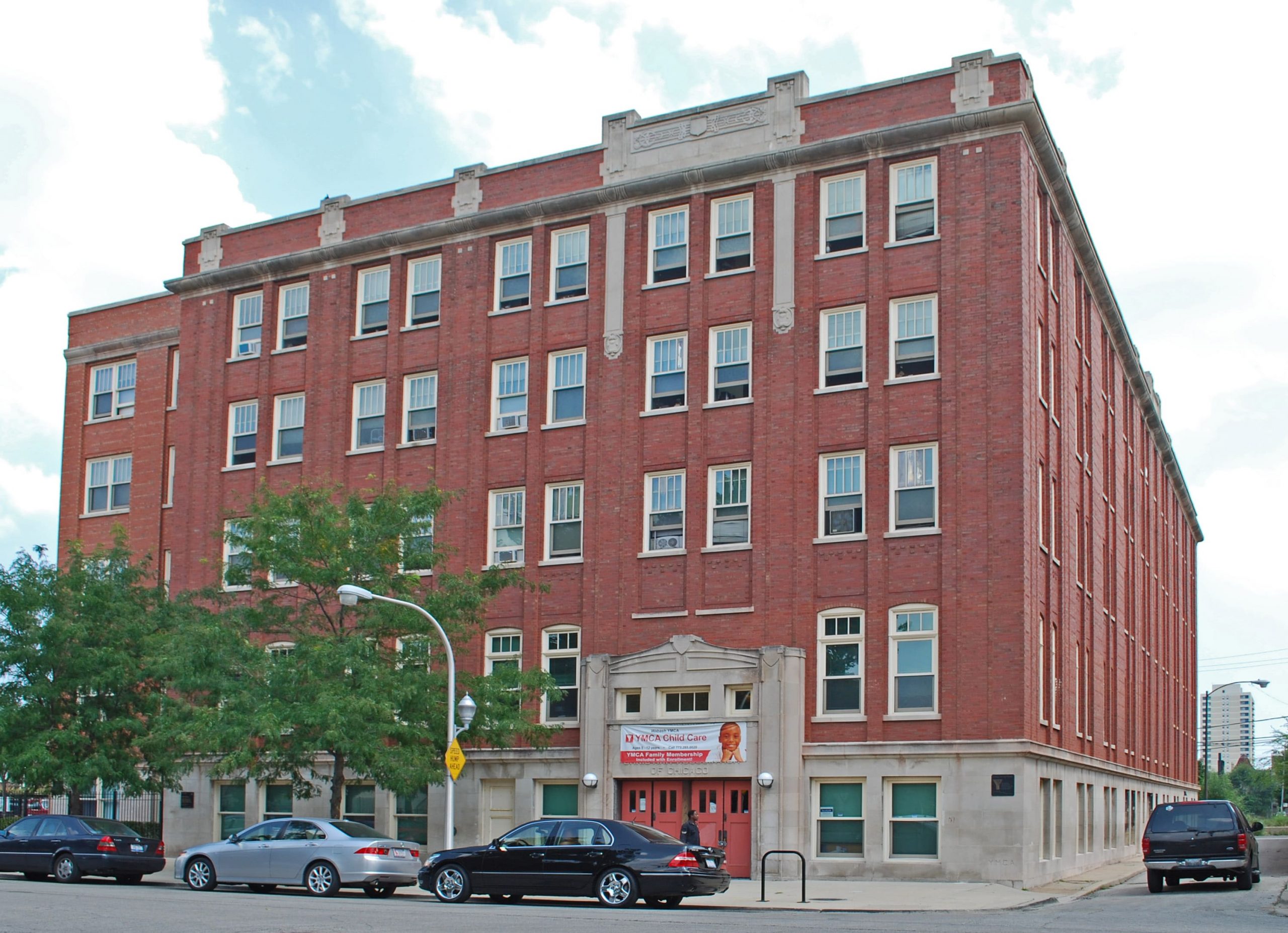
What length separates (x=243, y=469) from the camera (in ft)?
137

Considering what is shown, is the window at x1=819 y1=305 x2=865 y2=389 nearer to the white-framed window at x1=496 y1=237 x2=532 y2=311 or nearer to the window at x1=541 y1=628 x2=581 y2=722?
the white-framed window at x1=496 y1=237 x2=532 y2=311

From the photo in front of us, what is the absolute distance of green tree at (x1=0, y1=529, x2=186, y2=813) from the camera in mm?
34188

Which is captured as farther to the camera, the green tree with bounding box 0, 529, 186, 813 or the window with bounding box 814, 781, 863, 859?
the green tree with bounding box 0, 529, 186, 813

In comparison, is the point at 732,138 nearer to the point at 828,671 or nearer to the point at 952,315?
the point at 952,315

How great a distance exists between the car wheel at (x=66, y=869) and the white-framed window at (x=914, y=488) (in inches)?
710

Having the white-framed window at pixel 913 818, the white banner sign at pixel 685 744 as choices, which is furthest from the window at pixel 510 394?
the white-framed window at pixel 913 818

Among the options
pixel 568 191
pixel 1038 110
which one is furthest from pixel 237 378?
pixel 1038 110

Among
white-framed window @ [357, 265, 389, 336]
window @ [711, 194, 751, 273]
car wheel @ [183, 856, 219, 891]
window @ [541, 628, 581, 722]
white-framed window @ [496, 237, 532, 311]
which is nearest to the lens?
car wheel @ [183, 856, 219, 891]

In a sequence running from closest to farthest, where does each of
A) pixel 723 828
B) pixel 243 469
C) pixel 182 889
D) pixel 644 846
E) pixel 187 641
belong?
1. pixel 644 846
2. pixel 182 889
3. pixel 187 641
4. pixel 723 828
5. pixel 243 469

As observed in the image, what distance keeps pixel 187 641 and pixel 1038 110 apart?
21.6 m

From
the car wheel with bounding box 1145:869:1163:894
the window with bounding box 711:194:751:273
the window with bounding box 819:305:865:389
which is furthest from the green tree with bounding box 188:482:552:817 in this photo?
the car wheel with bounding box 1145:869:1163:894

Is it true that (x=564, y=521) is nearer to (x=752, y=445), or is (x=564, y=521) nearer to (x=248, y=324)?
(x=752, y=445)

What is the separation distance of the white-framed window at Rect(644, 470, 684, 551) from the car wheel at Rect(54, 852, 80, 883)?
46.2 feet

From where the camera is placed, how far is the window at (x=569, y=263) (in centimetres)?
3781
